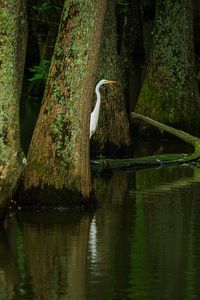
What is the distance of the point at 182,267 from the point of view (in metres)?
14.0

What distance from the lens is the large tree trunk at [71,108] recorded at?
1753 centimetres

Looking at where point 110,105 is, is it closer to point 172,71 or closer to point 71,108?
point 172,71

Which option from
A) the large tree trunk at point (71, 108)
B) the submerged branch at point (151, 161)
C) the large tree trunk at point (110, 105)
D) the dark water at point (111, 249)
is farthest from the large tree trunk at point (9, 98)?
the large tree trunk at point (110, 105)

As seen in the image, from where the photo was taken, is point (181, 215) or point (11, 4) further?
point (181, 215)

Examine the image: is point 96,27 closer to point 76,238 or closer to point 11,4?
point 11,4

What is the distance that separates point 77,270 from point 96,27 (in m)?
4.85

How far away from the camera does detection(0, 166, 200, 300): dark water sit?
12.8 m

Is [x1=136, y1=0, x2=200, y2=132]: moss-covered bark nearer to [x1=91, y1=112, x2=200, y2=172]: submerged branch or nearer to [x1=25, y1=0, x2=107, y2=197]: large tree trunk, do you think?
[x1=91, y1=112, x2=200, y2=172]: submerged branch

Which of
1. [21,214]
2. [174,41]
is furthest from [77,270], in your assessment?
[174,41]

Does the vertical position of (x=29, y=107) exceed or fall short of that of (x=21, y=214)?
it exceeds it

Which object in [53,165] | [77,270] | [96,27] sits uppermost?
[96,27]

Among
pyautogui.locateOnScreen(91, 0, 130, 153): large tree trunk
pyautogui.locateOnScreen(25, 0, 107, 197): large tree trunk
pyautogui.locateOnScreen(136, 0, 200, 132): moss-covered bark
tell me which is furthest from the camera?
pyautogui.locateOnScreen(136, 0, 200, 132): moss-covered bark

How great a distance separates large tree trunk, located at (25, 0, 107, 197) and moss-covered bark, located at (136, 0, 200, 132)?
1135cm

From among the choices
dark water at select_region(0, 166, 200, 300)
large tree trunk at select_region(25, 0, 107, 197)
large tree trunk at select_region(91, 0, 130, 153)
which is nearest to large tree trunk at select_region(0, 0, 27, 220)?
dark water at select_region(0, 166, 200, 300)
